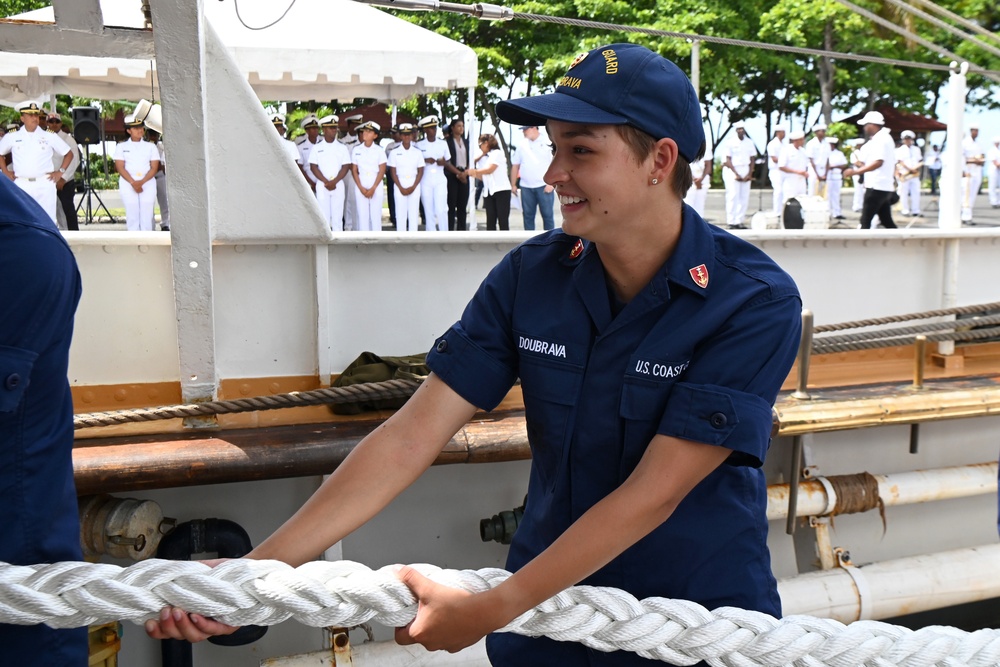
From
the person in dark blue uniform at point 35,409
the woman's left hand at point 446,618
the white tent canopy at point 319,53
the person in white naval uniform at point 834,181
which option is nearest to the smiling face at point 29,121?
the white tent canopy at point 319,53

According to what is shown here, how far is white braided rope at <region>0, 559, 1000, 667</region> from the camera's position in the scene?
152cm

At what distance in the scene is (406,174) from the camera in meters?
12.4

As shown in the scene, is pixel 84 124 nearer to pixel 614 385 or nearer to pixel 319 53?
pixel 319 53

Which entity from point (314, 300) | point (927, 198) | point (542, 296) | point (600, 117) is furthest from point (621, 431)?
point (927, 198)

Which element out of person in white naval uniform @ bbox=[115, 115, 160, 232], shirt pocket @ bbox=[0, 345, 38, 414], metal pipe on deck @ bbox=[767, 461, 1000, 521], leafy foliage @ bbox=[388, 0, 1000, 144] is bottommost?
metal pipe on deck @ bbox=[767, 461, 1000, 521]

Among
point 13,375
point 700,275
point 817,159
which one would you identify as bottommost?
point 13,375

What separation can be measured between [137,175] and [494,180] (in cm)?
447

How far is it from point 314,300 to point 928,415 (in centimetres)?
265

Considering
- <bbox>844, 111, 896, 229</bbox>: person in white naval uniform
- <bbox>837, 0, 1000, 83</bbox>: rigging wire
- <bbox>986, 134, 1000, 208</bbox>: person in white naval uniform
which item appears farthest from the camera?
<bbox>986, 134, 1000, 208</bbox>: person in white naval uniform

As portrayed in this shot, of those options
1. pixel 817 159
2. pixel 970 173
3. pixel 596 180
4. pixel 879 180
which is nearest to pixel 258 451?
pixel 596 180

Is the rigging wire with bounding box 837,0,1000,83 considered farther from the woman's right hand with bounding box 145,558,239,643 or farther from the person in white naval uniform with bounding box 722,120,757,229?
the person in white naval uniform with bounding box 722,120,757,229

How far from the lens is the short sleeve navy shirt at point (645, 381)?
5.06 ft

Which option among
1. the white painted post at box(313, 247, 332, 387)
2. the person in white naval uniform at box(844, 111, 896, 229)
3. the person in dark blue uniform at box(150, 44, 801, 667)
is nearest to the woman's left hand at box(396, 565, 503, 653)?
the person in dark blue uniform at box(150, 44, 801, 667)

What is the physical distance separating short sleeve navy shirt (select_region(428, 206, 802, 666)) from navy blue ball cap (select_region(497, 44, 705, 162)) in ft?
0.62
